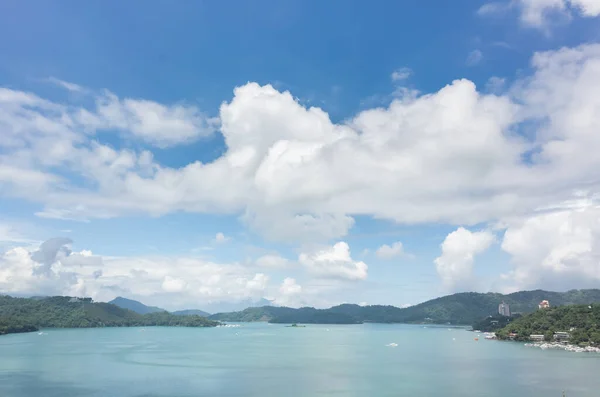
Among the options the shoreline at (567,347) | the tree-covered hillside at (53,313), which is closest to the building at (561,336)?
the shoreline at (567,347)

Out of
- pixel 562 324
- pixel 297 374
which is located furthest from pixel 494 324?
pixel 297 374

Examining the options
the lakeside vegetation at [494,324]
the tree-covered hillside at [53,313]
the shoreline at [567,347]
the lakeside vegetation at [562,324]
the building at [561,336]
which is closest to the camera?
the shoreline at [567,347]

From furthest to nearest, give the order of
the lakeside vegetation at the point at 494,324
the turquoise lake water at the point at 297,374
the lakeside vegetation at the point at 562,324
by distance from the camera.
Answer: the lakeside vegetation at the point at 494,324
the lakeside vegetation at the point at 562,324
the turquoise lake water at the point at 297,374

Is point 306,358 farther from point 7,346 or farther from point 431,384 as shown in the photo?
point 7,346

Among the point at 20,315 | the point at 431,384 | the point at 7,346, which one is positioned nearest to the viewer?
the point at 431,384

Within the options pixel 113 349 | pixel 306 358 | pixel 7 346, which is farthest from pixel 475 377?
pixel 7 346

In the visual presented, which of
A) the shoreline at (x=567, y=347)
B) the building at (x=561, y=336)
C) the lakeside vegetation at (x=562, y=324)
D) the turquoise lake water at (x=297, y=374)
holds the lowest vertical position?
the turquoise lake water at (x=297, y=374)

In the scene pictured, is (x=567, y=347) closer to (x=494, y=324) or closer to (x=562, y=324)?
(x=562, y=324)

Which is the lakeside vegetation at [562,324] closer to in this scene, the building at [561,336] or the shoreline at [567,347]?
the building at [561,336]

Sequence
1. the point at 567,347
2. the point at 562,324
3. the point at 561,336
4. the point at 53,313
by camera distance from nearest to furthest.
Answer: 1. the point at 567,347
2. the point at 561,336
3. the point at 562,324
4. the point at 53,313
